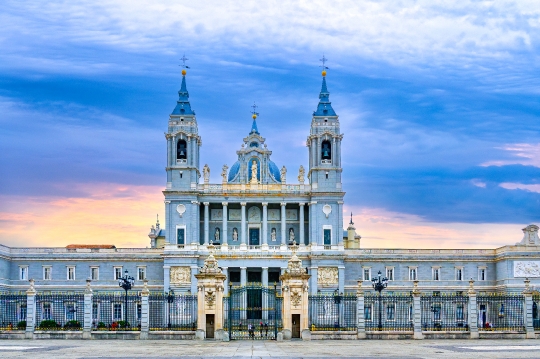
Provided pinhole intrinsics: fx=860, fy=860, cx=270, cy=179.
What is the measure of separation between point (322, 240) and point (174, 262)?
1635cm

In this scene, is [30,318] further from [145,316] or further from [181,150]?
A: [181,150]

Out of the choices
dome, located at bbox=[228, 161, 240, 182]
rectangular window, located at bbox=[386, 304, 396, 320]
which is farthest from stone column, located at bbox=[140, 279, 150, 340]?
dome, located at bbox=[228, 161, 240, 182]

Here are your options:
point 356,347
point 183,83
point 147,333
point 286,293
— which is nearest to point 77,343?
point 147,333

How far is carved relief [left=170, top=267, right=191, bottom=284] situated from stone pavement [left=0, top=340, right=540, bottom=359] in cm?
4178

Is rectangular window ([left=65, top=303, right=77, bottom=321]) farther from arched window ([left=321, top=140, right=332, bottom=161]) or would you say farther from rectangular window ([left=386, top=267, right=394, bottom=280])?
rectangular window ([left=386, top=267, right=394, bottom=280])

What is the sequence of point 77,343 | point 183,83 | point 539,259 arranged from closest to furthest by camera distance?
point 77,343, point 539,259, point 183,83

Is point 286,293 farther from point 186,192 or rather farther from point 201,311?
point 186,192

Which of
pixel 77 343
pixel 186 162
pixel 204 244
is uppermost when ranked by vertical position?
pixel 186 162

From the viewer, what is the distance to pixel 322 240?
94688 mm

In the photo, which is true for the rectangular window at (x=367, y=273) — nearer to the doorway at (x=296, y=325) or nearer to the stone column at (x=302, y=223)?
the stone column at (x=302, y=223)

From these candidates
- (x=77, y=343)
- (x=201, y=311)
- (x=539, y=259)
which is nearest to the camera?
(x=77, y=343)

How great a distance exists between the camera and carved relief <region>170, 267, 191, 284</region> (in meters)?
91.9

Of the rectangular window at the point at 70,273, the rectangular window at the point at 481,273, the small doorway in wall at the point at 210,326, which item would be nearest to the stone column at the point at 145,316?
the small doorway in wall at the point at 210,326

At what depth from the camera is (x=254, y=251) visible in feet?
308
